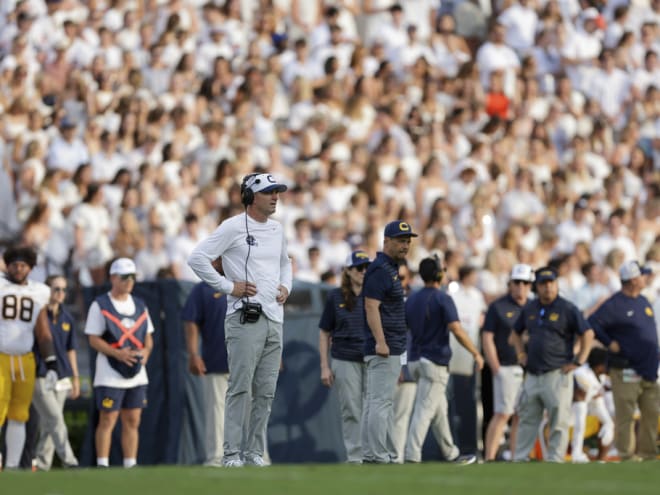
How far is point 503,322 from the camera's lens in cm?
1783

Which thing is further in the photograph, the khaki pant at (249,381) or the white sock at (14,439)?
the white sock at (14,439)

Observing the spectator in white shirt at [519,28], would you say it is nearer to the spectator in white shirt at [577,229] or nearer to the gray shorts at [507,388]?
the spectator in white shirt at [577,229]

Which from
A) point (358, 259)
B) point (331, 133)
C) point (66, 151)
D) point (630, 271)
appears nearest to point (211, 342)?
point (358, 259)

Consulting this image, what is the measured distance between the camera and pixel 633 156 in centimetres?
2562

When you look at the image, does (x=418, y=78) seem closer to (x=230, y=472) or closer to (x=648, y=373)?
(x=648, y=373)

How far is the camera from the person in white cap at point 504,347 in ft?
58.4

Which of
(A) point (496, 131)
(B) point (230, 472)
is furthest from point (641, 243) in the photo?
(B) point (230, 472)

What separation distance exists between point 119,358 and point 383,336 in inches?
133

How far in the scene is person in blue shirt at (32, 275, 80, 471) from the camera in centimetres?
1647

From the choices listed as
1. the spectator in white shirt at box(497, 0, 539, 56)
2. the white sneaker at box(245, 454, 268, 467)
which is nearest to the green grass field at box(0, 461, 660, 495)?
the white sneaker at box(245, 454, 268, 467)

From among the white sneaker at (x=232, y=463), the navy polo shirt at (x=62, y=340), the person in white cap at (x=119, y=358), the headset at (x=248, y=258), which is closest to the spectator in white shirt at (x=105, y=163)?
the navy polo shirt at (x=62, y=340)

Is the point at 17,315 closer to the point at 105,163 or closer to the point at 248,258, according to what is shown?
the point at 248,258

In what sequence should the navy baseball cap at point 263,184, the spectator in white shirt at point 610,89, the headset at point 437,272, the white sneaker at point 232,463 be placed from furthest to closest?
the spectator in white shirt at point 610,89, the headset at point 437,272, the navy baseball cap at point 263,184, the white sneaker at point 232,463

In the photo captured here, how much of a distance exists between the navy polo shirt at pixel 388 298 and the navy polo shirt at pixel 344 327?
1426 millimetres
